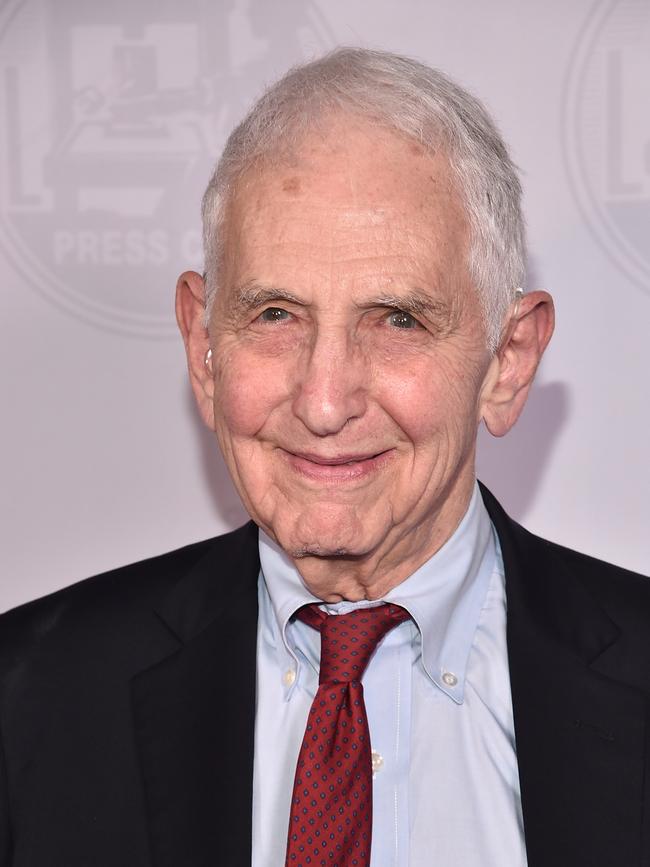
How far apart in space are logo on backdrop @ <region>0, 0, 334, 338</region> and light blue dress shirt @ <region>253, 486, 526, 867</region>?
0.92 meters

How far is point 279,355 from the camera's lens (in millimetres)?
1945

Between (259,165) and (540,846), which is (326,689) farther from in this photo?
(259,165)

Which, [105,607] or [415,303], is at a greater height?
[415,303]

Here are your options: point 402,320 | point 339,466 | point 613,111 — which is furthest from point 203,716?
point 613,111

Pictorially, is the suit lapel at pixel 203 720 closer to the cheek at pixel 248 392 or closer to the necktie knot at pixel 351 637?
the necktie knot at pixel 351 637

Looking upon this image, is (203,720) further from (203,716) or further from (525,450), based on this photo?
(525,450)

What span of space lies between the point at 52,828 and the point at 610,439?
147 centimetres

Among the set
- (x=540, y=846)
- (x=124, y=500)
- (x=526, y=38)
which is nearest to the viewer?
(x=540, y=846)

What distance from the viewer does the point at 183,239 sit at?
2801 mm

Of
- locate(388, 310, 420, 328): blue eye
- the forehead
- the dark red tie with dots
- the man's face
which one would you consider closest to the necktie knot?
the dark red tie with dots

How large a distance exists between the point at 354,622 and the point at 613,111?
4.39ft

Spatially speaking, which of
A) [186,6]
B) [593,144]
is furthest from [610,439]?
[186,6]

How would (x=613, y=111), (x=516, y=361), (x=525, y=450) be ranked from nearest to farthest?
(x=516, y=361) → (x=613, y=111) → (x=525, y=450)

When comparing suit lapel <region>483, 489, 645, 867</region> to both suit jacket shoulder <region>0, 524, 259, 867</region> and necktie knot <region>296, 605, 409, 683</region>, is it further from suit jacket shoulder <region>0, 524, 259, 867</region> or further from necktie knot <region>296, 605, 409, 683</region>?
suit jacket shoulder <region>0, 524, 259, 867</region>
